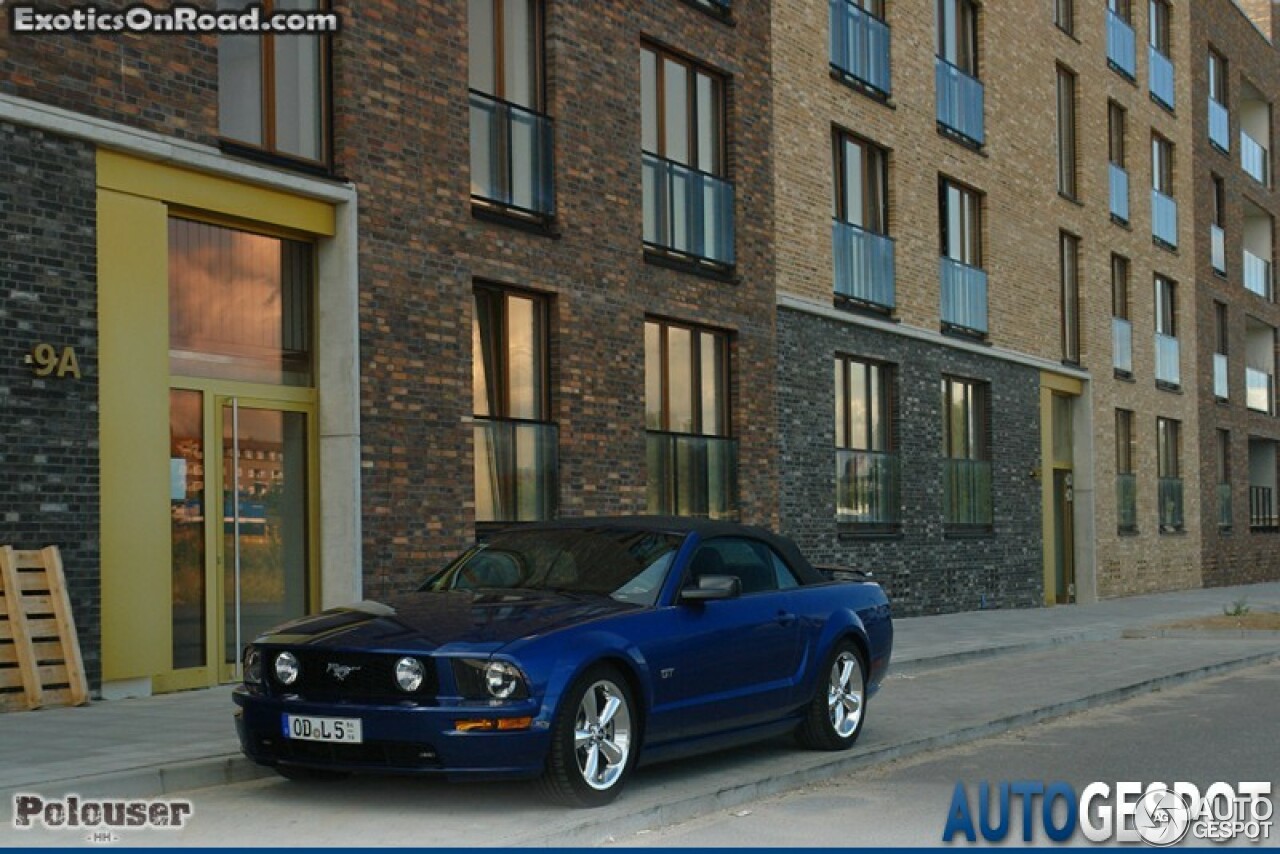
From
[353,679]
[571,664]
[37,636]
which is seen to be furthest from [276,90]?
[571,664]

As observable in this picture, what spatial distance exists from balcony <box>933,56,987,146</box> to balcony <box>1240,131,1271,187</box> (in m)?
17.8

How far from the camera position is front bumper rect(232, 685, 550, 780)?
26.2ft

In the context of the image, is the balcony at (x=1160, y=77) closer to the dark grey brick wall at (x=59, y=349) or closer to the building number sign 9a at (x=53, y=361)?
the dark grey brick wall at (x=59, y=349)

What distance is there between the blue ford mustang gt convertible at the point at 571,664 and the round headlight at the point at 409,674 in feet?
0.03

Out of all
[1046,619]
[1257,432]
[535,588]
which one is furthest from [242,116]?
[1257,432]

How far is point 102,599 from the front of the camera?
1263 centimetres

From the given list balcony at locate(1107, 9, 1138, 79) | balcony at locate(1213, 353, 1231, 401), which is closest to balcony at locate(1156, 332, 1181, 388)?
balcony at locate(1213, 353, 1231, 401)

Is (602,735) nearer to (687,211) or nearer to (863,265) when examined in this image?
(687,211)

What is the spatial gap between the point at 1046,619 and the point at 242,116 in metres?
14.9

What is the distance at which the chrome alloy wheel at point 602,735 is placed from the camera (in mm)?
8336

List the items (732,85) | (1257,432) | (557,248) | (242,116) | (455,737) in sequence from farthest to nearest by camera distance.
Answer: (1257,432) → (732,85) → (557,248) → (242,116) → (455,737)

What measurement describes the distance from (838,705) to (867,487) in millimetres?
13540

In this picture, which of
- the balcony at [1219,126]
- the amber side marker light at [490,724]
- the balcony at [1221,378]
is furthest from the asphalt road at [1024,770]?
the balcony at [1219,126]

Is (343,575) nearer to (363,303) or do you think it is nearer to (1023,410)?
(363,303)
